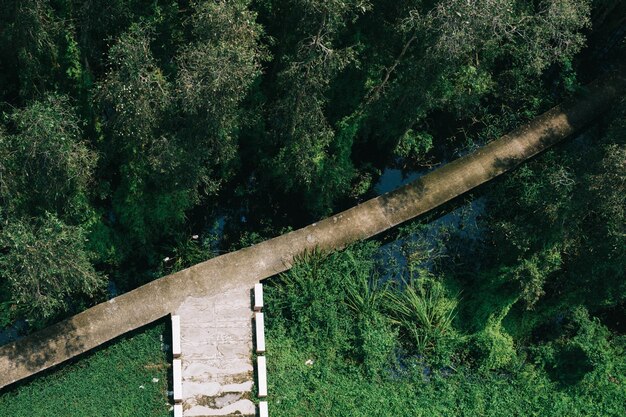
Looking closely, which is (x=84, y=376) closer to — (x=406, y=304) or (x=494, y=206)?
(x=406, y=304)

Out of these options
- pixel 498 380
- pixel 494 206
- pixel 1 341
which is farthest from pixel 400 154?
pixel 1 341

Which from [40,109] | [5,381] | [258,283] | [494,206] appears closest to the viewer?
[40,109]

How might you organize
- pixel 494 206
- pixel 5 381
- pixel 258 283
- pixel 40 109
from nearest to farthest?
pixel 40 109 → pixel 5 381 → pixel 258 283 → pixel 494 206

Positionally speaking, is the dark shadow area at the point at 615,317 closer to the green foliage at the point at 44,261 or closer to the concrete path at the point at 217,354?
the concrete path at the point at 217,354

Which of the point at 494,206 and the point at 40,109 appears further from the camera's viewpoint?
the point at 494,206

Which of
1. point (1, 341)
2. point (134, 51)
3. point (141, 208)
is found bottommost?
point (1, 341)

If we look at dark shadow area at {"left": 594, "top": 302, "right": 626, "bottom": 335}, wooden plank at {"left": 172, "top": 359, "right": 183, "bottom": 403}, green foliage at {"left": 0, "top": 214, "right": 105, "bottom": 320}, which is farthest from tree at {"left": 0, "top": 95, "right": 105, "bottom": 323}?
dark shadow area at {"left": 594, "top": 302, "right": 626, "bottom": 335}
